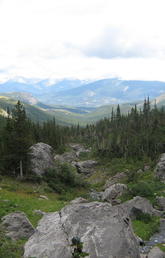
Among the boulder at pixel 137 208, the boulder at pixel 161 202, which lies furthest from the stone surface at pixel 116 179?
the boulder at pixel 137 208

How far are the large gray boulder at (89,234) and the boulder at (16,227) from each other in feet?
7.90

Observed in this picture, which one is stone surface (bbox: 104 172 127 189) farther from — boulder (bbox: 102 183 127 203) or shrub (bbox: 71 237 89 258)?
shrub (bbox: 71 237 89 258)

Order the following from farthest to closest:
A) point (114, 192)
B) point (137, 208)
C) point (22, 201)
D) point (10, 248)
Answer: point (114, 192) < point (22, 201) < point (137, 208) < point (10, 248)

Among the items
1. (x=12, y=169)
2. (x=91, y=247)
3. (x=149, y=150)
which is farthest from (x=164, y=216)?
(x=149, y=150)

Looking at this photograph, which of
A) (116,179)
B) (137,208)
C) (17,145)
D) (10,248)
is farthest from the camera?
(116,179)

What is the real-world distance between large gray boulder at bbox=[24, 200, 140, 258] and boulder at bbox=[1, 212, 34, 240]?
7.90 ft

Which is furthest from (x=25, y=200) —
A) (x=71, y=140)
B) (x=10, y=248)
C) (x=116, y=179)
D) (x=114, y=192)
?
(x=71, y=140)

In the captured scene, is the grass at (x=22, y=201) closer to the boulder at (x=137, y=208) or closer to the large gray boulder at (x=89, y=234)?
the large gray boulder at (x=89, y=234)

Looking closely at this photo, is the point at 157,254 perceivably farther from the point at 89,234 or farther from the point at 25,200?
Result: the point at 25,200

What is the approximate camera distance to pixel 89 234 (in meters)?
14.8

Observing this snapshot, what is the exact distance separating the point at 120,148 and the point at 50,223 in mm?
84564

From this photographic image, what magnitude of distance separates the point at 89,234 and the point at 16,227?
811cm

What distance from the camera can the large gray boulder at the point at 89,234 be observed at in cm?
1380

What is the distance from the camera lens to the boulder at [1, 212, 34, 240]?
62.3ft
